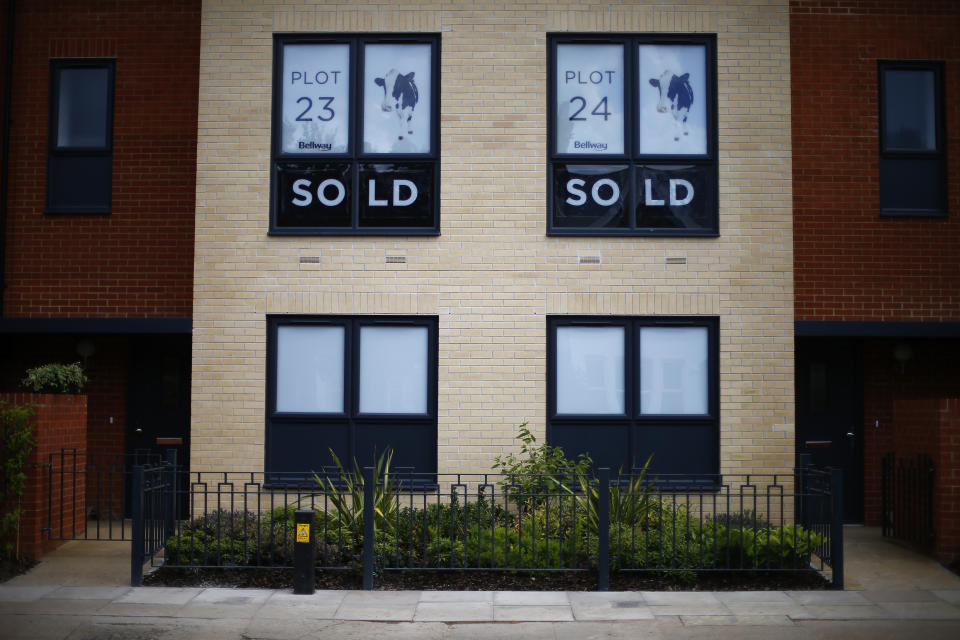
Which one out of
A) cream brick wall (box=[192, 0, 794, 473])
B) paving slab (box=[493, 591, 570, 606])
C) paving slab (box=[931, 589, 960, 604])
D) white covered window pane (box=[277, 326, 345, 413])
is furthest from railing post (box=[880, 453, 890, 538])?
white covered window pane (box=[277, 326, 345, 413])

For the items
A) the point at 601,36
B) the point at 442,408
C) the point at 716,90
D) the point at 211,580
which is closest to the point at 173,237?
the point at 442,408

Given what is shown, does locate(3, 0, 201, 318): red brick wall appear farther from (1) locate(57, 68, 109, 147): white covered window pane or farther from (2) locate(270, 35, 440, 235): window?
(2) locate(270, 35, 440, 235): window

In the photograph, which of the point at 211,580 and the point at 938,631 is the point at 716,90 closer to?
the point at 938,631

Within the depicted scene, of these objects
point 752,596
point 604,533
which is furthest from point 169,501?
point 752,596

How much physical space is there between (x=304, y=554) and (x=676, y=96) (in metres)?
6.96

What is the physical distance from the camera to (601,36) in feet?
40.4

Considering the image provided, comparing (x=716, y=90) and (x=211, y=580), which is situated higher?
(x=716, y=90)

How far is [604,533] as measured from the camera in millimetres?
9523

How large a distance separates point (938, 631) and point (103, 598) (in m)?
7.18

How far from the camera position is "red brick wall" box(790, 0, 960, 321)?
13.1 meters

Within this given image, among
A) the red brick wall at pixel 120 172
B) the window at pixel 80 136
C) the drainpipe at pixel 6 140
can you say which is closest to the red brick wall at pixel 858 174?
the red brick wall at pixel 120 172

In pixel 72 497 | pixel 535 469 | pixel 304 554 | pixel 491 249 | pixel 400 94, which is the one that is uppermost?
pixel 400 94

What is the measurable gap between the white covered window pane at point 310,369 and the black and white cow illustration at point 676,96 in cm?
474

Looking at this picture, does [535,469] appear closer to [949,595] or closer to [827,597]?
[827,597]
